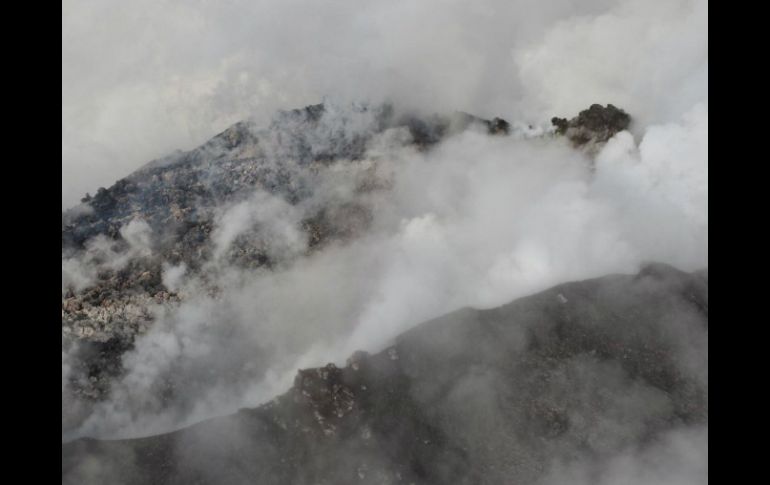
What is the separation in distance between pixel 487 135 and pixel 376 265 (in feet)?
220

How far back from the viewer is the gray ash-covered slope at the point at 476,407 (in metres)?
50.4

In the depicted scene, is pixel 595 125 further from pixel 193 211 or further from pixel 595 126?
pixel 193 211

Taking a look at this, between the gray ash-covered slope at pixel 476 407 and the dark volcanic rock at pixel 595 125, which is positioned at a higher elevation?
the dark volcanic rock at pixel 595 125

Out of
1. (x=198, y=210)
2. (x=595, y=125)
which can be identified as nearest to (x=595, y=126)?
(x=595, y=125)

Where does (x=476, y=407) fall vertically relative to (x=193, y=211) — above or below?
below

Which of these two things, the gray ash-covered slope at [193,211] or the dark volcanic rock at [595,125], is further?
the dark volcanic rock at [595,125]

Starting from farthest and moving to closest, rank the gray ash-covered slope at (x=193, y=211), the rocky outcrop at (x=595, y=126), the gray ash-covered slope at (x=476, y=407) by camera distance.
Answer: the rocky outcrop at (x=595, y=126)
the gray ash-covered slope at (x=193, y=211)
the gray ash-covered slope at (x=476, y=407)

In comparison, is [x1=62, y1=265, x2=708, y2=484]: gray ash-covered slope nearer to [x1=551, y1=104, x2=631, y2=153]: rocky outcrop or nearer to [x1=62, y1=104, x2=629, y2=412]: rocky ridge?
[x1=62, y1=104, x2=629, y2=412]: rocky ridge

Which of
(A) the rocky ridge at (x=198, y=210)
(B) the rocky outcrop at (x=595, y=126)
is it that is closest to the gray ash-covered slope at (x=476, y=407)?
(A) the rocky ridge at (x=198, y=210)

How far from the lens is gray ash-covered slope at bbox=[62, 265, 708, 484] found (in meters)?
50.4

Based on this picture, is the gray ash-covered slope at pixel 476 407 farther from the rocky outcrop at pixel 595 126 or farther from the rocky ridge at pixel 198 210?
the rocky outcrop at pixel 595 126

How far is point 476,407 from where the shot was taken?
181 ft

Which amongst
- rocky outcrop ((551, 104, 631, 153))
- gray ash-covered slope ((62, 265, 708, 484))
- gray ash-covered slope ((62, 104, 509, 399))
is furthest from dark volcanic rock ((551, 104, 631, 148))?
gray ash-covered slope ((62, 265, 708, 484))
